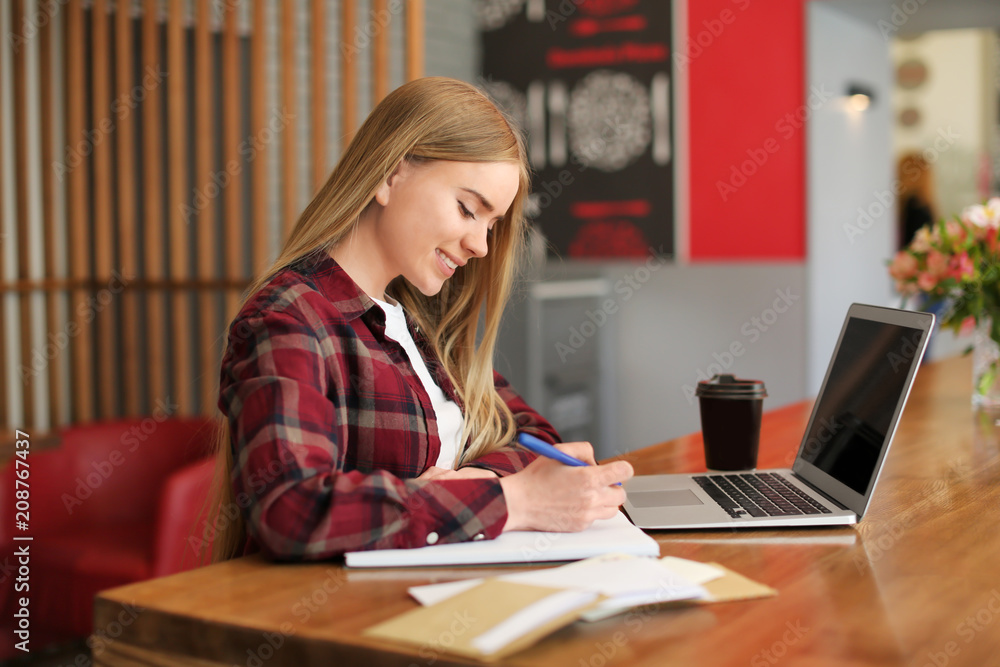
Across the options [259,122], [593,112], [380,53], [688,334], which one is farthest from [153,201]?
[688,334]

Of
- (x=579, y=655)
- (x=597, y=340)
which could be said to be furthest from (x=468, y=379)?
(x=597, y=340)

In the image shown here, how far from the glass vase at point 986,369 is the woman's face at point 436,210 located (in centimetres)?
134

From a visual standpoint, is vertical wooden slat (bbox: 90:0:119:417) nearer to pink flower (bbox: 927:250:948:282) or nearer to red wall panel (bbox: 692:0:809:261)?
red wall panel (bbox: 692:0:809:261)

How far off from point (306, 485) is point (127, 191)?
269cm

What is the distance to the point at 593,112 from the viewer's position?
464 cm

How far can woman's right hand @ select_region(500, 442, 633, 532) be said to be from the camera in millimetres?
1116

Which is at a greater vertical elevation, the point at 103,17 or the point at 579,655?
the point at 103,17

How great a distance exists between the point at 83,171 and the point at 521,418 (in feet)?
8.12

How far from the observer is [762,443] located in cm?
181

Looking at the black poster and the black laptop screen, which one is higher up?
the black poster

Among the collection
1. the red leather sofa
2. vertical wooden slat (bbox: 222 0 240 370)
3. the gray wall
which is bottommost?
the red leather sofa

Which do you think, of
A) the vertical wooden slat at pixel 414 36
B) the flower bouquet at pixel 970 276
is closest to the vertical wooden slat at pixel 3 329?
the vertical wooden slat at pixel 414 36

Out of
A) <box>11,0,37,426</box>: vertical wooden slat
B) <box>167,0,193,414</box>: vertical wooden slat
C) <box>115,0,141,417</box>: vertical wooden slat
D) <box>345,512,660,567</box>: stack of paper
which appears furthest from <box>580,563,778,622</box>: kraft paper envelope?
<box>11,0,37,426</box>: vertical wooden slat

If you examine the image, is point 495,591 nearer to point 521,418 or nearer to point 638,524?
point 638,524
